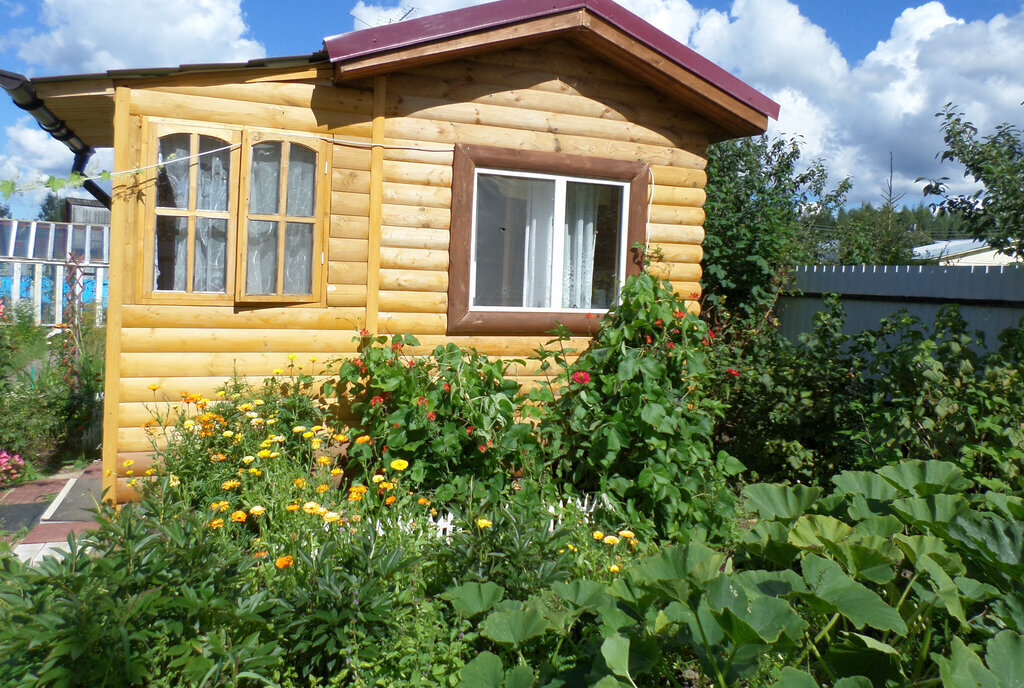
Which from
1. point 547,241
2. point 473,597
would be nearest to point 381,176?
point 547,241

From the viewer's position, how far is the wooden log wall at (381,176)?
5086 mm

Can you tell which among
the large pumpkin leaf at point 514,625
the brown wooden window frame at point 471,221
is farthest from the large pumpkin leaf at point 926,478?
the brown wooden window frame at point 471,221

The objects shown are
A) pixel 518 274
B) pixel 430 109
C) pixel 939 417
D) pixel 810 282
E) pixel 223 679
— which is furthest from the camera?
pixel 810 282

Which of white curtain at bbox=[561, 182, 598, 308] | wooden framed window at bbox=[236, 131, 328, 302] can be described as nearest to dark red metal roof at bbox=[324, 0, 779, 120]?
wooden framed window at bbox=[236, 131, 328, 302]

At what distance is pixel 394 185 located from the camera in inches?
221

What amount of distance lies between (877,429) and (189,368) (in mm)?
4408

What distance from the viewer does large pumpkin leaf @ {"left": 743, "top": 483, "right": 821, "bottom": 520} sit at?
3.15 meters

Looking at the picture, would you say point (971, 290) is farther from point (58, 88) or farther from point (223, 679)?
point (58, 88)

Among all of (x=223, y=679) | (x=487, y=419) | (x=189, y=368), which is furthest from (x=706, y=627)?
(x=189, y=368)

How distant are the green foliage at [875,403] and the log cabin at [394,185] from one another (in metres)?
1.00

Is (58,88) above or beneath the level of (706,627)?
above

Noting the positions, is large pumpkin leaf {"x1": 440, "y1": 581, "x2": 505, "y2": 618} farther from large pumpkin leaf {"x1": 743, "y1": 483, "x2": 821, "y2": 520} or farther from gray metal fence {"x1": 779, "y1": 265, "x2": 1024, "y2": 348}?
gray metal fence {"x1": 779, "y1": 265, "x2": 1024, "y2": 348}

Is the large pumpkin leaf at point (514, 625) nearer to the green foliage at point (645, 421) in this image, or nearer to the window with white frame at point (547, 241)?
the green foliage at point (645, 421)

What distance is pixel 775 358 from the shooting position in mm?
6469
